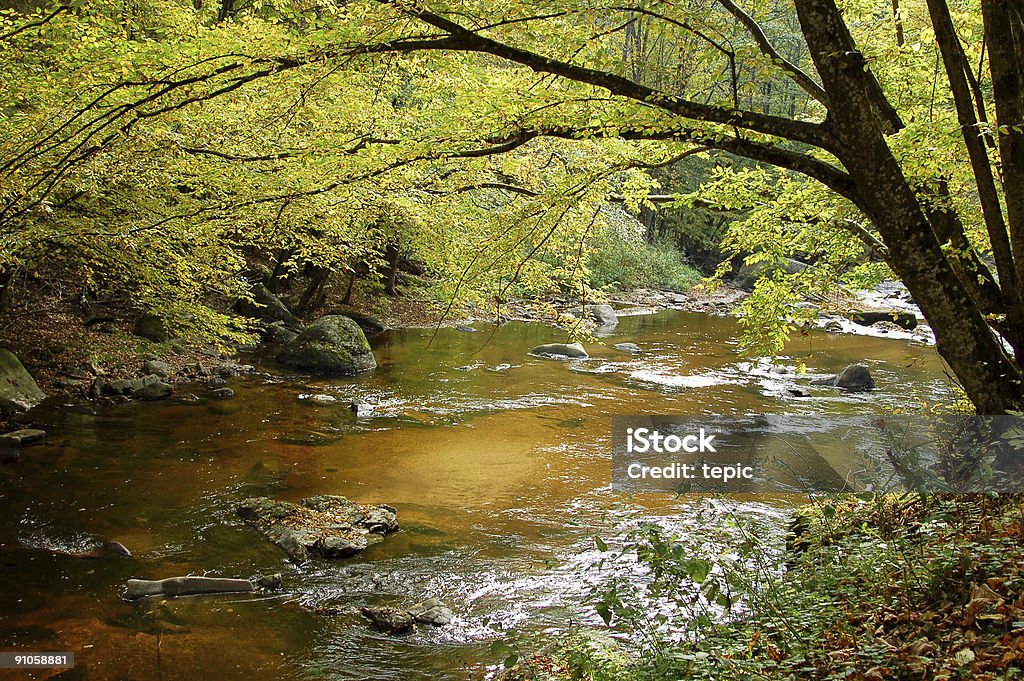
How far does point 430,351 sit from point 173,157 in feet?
36.6

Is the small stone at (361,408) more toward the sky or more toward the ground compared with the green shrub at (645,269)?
more toward the ground

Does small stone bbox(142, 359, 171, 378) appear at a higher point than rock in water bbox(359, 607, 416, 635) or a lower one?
higher

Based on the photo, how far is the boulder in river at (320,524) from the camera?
7.27 metres

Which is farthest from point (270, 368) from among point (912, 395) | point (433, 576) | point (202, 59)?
point (912, 395)

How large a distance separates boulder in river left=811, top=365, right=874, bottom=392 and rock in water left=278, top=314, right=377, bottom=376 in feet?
33.5

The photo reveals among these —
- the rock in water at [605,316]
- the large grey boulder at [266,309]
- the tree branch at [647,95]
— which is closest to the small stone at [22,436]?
the tree branch at [647,95]

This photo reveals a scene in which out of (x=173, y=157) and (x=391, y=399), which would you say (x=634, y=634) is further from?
(x=391, y=399)

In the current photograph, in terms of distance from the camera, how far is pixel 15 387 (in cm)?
1145

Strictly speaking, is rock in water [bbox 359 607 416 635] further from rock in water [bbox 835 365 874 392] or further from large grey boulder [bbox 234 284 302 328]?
large grey boulder [bbox 234 284 302 328]

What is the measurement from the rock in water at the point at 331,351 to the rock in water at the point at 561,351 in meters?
4.56

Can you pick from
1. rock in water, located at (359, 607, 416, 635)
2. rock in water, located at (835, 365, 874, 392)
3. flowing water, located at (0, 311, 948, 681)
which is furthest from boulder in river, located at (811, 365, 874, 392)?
rock in water, located at (359, 607, 416, 635)

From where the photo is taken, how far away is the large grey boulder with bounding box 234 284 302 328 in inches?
781

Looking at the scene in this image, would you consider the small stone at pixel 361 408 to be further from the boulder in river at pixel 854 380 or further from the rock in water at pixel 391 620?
the boulder in river at pixel 854 380

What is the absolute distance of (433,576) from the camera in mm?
6875
